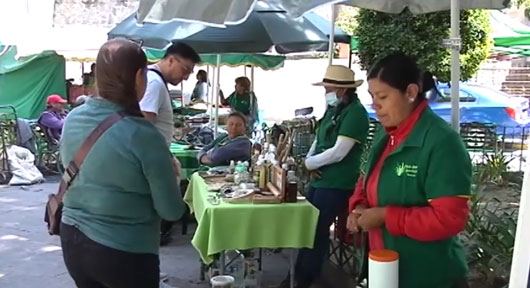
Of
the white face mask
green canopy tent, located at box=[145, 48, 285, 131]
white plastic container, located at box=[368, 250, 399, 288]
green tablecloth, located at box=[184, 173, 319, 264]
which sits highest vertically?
green canopy tent, located at box=[145, 48, 285, 131]

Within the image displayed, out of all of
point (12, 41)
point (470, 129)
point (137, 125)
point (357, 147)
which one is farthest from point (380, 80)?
point (12, 41)

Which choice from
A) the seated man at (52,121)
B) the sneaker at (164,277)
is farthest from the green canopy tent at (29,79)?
the sneaker at (164,277)

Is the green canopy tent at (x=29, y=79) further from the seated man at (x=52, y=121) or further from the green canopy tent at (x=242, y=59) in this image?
the seated man at (x=52, y=121)

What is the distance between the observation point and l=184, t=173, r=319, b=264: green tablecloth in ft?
13.7

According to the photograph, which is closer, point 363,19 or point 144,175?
point 144,175

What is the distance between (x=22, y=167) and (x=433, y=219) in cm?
900

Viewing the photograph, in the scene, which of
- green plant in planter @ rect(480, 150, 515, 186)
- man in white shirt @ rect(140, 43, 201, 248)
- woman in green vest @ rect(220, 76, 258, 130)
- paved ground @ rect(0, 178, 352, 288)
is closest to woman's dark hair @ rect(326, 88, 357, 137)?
man in white shirt @ rect(140, 43, 201, 248)

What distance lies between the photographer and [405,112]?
7.72ft

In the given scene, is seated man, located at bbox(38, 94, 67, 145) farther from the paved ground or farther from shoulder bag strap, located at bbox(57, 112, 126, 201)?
shoulder bag strap, located at bbox(57, 112, 126, 201)

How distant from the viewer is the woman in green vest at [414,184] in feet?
7.16

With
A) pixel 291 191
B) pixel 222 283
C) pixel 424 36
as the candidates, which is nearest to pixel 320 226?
pixel 291 191

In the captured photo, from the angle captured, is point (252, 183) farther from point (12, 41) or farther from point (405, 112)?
point (12, 41)

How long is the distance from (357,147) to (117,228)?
242 cm

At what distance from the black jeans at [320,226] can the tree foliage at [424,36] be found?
4676 mm
